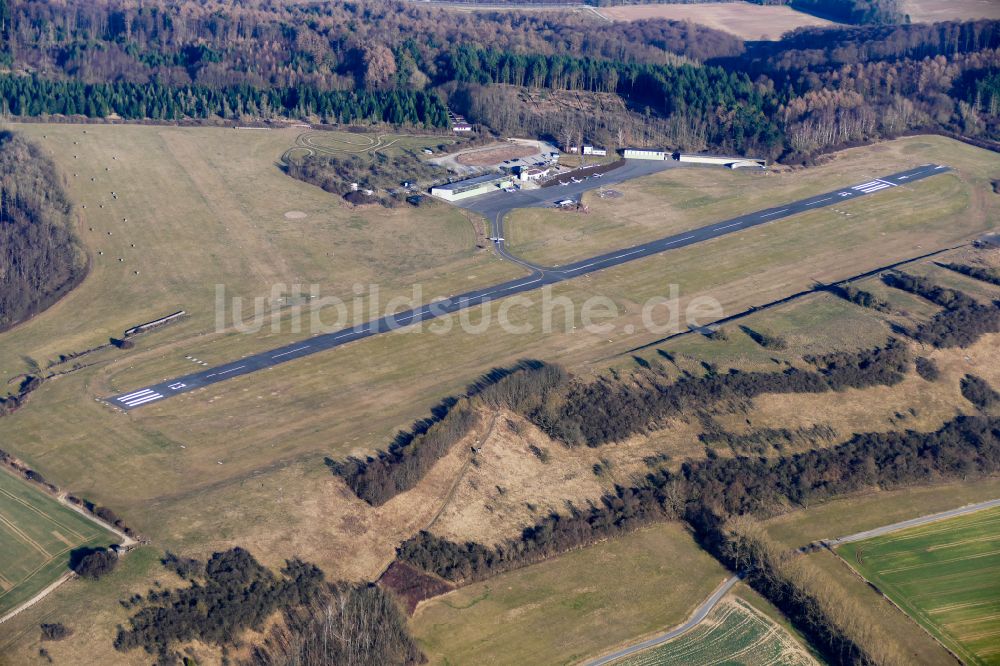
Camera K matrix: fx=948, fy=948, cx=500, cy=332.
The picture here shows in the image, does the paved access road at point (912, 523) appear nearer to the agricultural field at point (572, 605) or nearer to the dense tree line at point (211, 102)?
the agricultural field at point (572, 605)

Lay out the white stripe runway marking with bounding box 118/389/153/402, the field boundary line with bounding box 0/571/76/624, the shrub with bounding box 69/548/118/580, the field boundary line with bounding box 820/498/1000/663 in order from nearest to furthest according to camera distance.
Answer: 1. the field boundary line with bounding box 0/571/76/624
2. the shrub with bounding box 69/548/118/580
3. the field boundary line with bounding box 820/498/1000/663
4. the white stripe runway marking with bounding box 118/389/153/402

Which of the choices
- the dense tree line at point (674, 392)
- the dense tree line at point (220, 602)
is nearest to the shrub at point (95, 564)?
the dense tree line at point (220, 602)

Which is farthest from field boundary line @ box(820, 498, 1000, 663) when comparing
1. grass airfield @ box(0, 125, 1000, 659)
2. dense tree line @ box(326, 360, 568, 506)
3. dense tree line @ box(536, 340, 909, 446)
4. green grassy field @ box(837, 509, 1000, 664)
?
dense tree line @ box(326, 360, 568, 506)

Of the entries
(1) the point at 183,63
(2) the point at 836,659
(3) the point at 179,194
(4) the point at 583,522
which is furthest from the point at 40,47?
(2) the point at 836,659

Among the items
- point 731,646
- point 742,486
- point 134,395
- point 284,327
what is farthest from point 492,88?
point 731,646

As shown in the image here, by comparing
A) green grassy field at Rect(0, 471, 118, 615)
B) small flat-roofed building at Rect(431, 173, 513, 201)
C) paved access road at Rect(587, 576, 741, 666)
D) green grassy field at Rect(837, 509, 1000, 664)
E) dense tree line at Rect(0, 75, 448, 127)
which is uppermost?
dense tree line at Rect(0, 75, 448, 127)

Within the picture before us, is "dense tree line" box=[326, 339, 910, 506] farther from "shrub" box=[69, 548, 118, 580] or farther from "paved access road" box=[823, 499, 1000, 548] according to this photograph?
"shrub" box=[69, 548, 118, 580]
